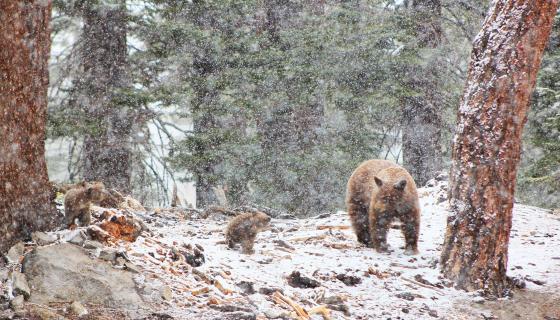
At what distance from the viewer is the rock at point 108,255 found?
4.72 m

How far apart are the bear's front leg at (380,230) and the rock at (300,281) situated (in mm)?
1971

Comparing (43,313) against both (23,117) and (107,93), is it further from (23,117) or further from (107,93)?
(107,93)

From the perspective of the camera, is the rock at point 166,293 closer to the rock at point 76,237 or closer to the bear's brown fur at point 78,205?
the rock at point 76,237

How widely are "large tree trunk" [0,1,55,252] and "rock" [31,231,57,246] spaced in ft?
0.24

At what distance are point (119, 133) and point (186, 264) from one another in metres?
7.55

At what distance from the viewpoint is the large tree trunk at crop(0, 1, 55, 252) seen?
15.0ft

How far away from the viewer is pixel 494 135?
5809mm

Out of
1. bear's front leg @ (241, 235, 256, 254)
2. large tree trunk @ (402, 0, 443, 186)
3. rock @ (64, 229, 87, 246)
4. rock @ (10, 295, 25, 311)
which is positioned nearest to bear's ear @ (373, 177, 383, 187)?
bear's front leg @ (241, 235, 256, 254)

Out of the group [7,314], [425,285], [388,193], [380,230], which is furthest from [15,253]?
[388,193]

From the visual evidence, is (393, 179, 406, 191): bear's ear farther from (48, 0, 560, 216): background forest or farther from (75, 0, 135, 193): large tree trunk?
(75, 0, 135, 193): large tree trunk

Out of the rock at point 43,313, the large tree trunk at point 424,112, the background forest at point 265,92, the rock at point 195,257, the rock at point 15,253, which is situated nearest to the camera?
the rock at point 43,313

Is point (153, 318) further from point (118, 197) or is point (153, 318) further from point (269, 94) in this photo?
point (269, 94)

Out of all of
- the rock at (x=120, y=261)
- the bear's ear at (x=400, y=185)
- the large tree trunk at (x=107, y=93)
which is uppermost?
the large tree trunk at (x=107, y=93)

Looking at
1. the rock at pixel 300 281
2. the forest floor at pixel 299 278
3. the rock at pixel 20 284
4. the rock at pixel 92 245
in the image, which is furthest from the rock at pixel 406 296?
the rock at pixel 20 284
